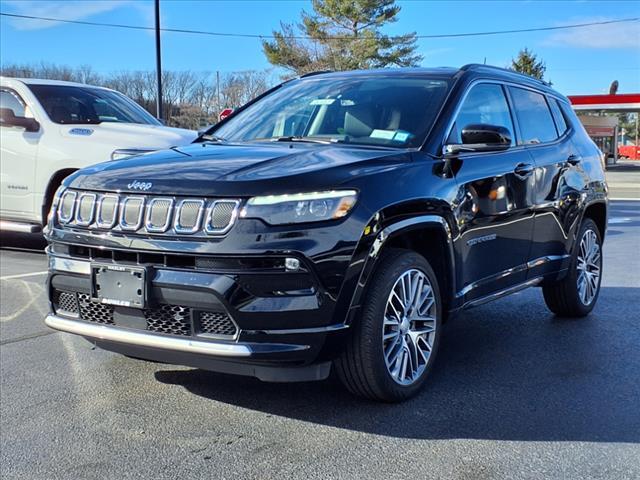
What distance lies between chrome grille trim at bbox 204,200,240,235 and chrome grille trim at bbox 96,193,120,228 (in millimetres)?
534

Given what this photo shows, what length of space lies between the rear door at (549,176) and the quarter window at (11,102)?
622 centimetres

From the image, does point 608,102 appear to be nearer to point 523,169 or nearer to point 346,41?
point 346,41

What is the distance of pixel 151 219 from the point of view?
11.3 ft

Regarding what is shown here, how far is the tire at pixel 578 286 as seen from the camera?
585 cm

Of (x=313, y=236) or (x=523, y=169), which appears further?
(x=523, y=169)

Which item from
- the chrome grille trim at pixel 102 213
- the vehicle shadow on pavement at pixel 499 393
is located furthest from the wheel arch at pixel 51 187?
the chrome grille trim at pixel 102 213

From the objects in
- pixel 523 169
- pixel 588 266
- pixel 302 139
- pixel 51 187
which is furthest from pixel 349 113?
pixel 51 187

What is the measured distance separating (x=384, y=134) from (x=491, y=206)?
2.75 feet

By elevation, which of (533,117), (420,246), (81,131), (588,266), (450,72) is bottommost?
(588,266)

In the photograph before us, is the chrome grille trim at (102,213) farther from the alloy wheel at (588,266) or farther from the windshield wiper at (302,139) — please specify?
the alloy wheel at (588,266)

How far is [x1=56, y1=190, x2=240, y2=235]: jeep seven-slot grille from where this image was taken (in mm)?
3312

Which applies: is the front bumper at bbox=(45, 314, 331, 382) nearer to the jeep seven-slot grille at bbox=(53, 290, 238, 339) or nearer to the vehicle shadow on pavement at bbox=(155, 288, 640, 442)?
the jeep seven-slot grille at bbox=(53, 290, 238, 339)

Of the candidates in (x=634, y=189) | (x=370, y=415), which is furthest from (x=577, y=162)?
(x=634, y=189)

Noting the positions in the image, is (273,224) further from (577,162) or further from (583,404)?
(577,162)
